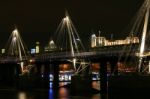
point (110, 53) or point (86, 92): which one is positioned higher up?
point (110, 53)

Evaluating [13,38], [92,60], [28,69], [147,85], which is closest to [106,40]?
[13,38]

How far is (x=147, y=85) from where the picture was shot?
66.6 m

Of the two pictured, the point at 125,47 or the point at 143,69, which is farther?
the point at 125,47

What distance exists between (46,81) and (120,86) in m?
32.8

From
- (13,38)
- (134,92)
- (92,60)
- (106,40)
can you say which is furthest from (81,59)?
(106,40)

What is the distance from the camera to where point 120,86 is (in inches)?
2803

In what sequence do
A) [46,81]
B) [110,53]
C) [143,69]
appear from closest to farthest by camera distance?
1. [143,69]
2. [110,53]
3. [46,81]

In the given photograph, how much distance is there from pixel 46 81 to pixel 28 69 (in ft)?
30.5

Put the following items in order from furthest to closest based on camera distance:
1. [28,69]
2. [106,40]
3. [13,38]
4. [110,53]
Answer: [106,40], [13,38], [28,69], [110,53]

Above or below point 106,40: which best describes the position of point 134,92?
below

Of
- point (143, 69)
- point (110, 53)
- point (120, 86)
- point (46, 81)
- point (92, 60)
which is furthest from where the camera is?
point (46, 81)

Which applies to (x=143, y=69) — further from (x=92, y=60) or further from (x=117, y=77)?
(x=92, y=60)

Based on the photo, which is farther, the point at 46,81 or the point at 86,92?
the point at 46,81

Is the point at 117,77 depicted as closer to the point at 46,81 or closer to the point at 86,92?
the point at 86,92
